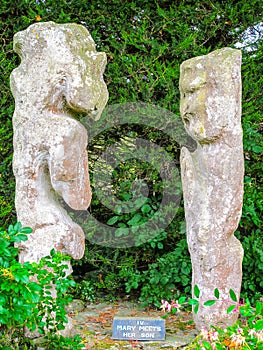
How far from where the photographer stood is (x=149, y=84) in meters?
4.28

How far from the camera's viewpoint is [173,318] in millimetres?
3945

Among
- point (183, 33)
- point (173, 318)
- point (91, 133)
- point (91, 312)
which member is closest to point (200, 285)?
point (173, 318)

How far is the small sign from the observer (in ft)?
11.1

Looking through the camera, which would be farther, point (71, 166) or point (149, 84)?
point (149, 84)

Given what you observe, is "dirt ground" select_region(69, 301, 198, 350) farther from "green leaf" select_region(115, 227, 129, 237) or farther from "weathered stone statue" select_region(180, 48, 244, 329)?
"green leaf" select_region(115, 227, 129, 237)

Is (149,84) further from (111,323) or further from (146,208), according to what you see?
(111,323)

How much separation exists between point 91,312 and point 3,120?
196cm

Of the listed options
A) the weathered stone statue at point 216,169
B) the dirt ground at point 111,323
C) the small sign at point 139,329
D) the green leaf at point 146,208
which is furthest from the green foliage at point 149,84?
the weathered stone statue at point 216,169

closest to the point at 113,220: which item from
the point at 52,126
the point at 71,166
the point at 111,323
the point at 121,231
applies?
the point at 121,231

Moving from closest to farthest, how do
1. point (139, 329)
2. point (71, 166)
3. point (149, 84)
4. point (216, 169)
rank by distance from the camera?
point (71, 166), point (216, 169), point (139, 329), point (149, 84)

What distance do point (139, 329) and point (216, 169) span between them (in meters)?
1.31

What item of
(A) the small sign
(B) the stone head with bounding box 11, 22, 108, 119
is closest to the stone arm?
(B) the stone head with bounding box 11, 22, 108, 119

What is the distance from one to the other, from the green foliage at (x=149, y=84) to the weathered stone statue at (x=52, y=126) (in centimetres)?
104

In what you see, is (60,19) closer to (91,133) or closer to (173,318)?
(91,133)
